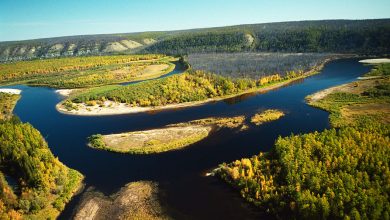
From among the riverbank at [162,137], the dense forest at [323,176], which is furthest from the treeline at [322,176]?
the riverbank at [162,137]

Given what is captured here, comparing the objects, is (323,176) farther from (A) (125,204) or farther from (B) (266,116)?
(B) (266,116)

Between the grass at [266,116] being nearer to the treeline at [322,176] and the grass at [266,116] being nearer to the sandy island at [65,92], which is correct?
the treeline at [322,176]

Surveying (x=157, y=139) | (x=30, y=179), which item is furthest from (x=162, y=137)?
(x=30, y=179)

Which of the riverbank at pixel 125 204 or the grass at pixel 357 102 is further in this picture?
the grass at pixel 357 102

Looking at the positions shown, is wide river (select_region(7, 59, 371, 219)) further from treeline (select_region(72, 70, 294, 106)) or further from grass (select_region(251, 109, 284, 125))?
treeline (select_region(72, 70, 294, 106))

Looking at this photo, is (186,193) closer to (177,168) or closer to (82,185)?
(177,168)

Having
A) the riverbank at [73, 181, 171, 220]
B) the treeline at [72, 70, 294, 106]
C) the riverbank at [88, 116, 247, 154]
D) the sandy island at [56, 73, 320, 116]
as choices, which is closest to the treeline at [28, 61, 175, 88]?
the treeline at [72, 70, 294, 106]

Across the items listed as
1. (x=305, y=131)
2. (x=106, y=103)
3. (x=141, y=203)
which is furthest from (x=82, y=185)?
(x=106, y=103)
